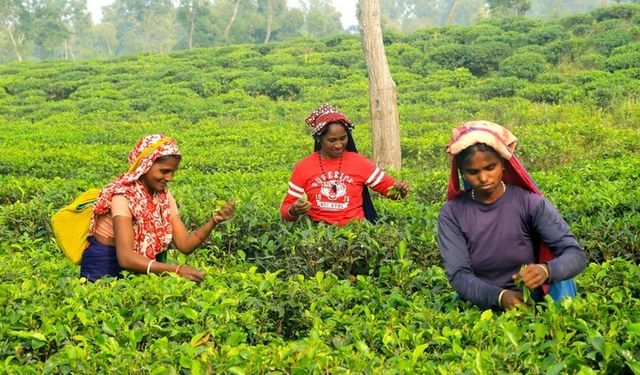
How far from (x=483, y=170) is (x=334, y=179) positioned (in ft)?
6.89

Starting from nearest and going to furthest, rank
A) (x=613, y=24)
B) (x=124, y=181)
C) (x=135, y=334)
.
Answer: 1. (x=135, y=334)
2. (x=124, y=181)
3. (x=613, y=24)

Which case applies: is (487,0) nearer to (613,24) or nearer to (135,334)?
(613,24)

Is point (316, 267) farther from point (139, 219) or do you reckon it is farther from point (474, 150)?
point (474, 150)

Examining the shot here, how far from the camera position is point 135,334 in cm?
309

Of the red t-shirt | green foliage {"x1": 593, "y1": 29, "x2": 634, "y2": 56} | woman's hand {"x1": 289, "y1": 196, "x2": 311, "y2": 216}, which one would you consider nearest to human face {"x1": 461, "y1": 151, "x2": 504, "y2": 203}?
woman's hand {"x1": 289, "y1": 196, "x2": 311, "y2": 216}

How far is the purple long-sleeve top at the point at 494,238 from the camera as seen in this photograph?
3.13 meters

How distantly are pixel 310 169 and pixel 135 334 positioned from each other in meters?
2.26

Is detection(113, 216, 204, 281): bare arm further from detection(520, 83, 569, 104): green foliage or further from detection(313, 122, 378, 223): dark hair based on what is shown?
detection(520, 83, 569, 104): green foliage

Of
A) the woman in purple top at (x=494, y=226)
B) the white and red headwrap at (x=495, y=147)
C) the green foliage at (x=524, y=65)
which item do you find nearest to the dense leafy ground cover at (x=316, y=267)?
the woman in purple top at (x=494, y=226)

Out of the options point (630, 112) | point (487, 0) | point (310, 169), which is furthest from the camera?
point (487, 0)

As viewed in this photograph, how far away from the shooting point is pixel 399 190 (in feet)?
16.6

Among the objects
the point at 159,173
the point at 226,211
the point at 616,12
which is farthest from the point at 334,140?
the point at 616,12

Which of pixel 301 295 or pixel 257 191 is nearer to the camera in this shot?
pixel 301 295

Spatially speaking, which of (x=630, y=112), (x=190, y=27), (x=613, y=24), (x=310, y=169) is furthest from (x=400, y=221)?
(x=190, y=27)
